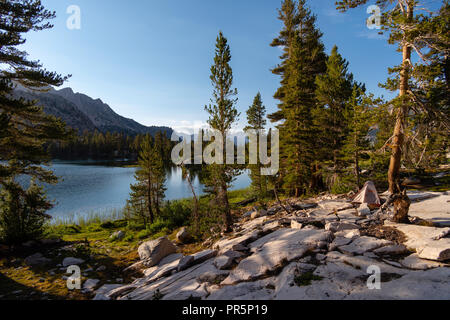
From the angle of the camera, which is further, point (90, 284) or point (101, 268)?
point (101, 268)

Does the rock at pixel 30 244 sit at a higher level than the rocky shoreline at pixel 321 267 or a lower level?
lower

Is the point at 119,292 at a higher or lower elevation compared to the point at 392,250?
lower

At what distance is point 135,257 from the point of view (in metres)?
11.2

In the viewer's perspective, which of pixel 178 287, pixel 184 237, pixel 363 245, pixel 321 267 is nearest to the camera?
pixel 321 267

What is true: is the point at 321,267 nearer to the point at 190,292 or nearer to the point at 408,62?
the point at 190,292

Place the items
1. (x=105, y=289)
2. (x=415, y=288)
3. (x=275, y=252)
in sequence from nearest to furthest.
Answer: (x=415, y=288), (x=275, y=252), (x=105, y=289)

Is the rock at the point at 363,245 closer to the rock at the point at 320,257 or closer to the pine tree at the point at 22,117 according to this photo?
the rock at the point at 320,257

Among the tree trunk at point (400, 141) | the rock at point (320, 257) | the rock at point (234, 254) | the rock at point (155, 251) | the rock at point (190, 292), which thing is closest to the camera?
the rock at point (190, 292)

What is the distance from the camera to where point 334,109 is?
17781 millimetres

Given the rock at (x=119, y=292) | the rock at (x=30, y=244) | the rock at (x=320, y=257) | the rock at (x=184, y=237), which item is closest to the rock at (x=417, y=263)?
the rock at (x=320, y=257)

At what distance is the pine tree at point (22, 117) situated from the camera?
1002 cm

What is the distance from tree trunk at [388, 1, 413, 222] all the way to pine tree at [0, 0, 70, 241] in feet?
56.1

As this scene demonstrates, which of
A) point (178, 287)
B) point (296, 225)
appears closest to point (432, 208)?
point (296, 225)

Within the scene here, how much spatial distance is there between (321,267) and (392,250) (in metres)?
2.09
